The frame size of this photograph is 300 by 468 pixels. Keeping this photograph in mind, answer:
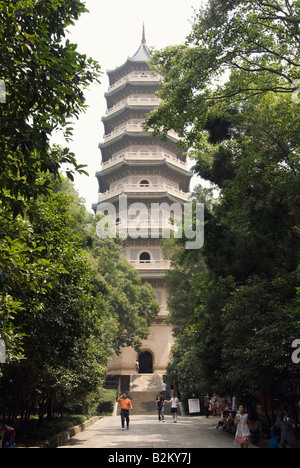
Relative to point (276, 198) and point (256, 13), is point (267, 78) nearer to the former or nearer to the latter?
point (256, 13)

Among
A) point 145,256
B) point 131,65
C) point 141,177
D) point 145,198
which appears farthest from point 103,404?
point 131,65

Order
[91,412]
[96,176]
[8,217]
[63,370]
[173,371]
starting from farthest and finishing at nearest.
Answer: [96,176] < [173,371] < [91,412] < [63,370] < [8,217]

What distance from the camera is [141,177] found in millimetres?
32406

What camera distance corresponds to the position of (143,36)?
38.5 metres

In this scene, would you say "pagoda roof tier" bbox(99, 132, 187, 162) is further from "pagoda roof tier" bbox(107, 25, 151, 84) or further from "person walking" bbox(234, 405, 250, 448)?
"person walking" bbox(234, 405, 250, 448)

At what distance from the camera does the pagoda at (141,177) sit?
97.9ft

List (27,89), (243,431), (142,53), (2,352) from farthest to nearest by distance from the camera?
(142,53), (243,431), (2,352), (27,89)

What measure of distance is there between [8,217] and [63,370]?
20.1 feet

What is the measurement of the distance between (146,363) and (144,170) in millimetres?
13400

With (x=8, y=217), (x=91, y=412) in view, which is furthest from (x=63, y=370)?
(x=91, y=412)


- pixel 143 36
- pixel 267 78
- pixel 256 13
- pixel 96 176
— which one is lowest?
pixel 267 78

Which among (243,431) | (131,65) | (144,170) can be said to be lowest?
(243,431)

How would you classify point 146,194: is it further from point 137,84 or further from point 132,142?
point 137,84

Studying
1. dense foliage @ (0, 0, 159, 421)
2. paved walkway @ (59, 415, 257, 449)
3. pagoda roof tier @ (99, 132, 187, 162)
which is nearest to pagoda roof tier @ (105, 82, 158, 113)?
pagoda roof tier @ (99, 132, 187, 162)
